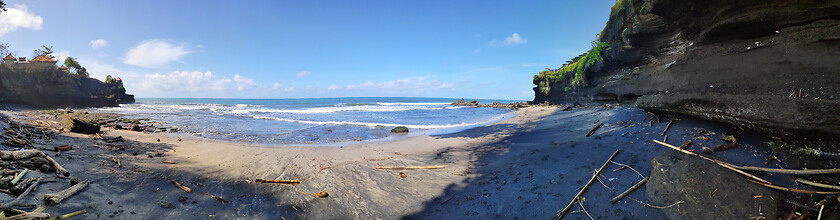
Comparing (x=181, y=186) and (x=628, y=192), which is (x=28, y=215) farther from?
(x=628, y=192)

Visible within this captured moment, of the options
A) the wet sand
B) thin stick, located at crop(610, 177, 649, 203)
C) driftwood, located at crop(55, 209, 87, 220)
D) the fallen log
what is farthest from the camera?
the wet sand

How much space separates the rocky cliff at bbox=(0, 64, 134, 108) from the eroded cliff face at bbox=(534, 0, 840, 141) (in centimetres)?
5068

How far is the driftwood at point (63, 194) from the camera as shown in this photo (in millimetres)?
3287

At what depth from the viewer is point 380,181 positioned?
6.04m

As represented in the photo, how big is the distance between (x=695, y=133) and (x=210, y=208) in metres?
8.46

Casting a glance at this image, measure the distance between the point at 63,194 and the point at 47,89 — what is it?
152ft

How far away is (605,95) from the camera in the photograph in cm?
1645

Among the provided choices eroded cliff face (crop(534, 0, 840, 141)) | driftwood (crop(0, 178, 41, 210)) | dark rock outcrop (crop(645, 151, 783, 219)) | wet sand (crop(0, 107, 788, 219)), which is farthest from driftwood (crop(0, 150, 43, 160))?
eroded cliff face (crop(534, 0, 840, 141))

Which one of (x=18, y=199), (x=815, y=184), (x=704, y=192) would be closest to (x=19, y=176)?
(x=18, y=199)

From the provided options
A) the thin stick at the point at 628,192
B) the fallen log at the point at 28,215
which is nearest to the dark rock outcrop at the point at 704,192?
the thin stick at the point at 628,192

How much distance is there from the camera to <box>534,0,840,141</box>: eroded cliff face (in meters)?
3.56

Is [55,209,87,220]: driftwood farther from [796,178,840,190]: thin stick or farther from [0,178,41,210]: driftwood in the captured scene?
[796,178,840,190]: thin stick

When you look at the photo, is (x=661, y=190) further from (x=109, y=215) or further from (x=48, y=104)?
(x=48, y=104)

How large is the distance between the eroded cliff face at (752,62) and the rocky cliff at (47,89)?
50.7 metres
